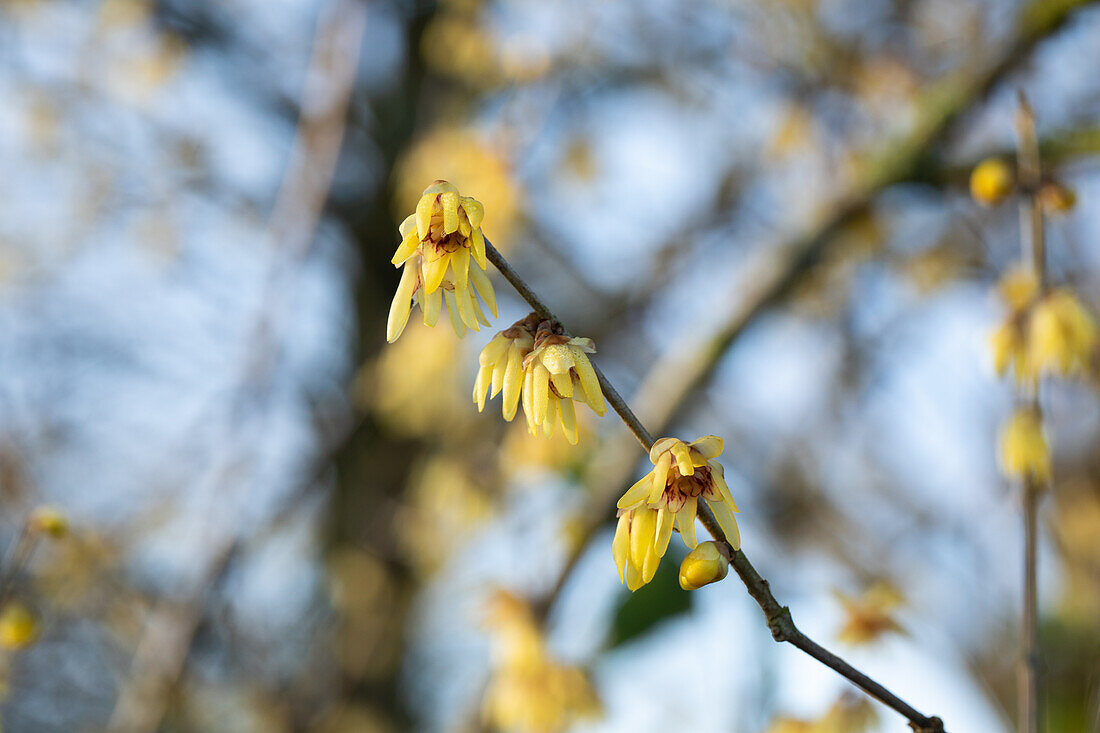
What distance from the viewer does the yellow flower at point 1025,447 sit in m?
1.20

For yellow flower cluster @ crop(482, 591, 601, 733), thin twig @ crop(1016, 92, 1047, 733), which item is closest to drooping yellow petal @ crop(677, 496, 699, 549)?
thin twig @ crop(1016, 92, 1047, 733)

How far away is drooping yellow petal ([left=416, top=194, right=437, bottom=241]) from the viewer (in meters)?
0.82

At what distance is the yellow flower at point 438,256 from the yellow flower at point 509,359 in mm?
31

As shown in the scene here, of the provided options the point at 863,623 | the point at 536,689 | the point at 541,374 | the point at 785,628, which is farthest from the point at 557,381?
the point at 536,689

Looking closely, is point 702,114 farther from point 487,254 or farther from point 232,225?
point 487,254

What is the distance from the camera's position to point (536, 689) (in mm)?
2107

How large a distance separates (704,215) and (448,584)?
222 centimetres

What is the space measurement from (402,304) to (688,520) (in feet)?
1.10

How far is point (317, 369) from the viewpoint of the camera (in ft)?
16.3

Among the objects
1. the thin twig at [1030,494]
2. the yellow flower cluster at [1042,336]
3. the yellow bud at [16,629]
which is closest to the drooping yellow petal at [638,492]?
the thin twig at [1030,494]

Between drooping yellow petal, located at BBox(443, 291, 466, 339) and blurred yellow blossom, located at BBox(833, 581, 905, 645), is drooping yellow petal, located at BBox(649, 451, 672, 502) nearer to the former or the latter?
drooping yellow petal, located at BBox(443, 291, 466, 339)

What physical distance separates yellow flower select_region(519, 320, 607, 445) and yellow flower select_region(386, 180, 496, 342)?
6 cm

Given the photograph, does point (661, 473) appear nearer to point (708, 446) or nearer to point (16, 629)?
point (708, 446)

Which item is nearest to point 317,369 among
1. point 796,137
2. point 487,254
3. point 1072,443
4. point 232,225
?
point 232,225
